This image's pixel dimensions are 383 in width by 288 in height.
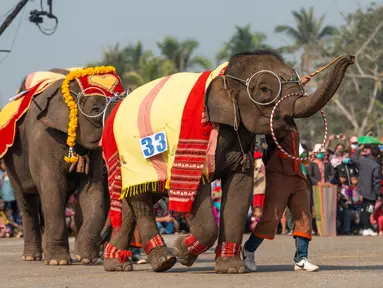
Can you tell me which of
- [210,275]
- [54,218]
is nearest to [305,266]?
[210,275]

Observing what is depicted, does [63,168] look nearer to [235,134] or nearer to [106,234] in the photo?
[106,234]

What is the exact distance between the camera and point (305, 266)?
12.0m

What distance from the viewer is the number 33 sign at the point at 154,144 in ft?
38.9

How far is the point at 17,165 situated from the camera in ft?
52.1

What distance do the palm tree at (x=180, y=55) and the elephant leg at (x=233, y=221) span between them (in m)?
54.5

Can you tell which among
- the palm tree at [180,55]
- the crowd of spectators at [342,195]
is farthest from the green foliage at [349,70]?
the crowd of spectators at [342,195]

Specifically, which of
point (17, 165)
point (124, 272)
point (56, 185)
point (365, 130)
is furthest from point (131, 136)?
point (365, 130)

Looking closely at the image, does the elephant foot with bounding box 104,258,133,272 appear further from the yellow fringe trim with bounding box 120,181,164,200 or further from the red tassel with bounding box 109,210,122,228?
the yellow fringe trim with bounding box 120,181,164,200

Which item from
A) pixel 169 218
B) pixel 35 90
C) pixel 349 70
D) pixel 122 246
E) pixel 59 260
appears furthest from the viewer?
pixel 349 70

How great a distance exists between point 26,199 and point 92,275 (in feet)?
14.5

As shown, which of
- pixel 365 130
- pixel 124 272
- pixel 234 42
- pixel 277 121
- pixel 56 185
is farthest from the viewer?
pixel 234 42

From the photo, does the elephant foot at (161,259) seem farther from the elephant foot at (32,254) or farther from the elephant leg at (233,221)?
the elephant foot at (32,254)

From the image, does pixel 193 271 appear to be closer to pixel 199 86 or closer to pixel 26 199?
pixel 199 86

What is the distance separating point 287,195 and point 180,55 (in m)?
54.8
